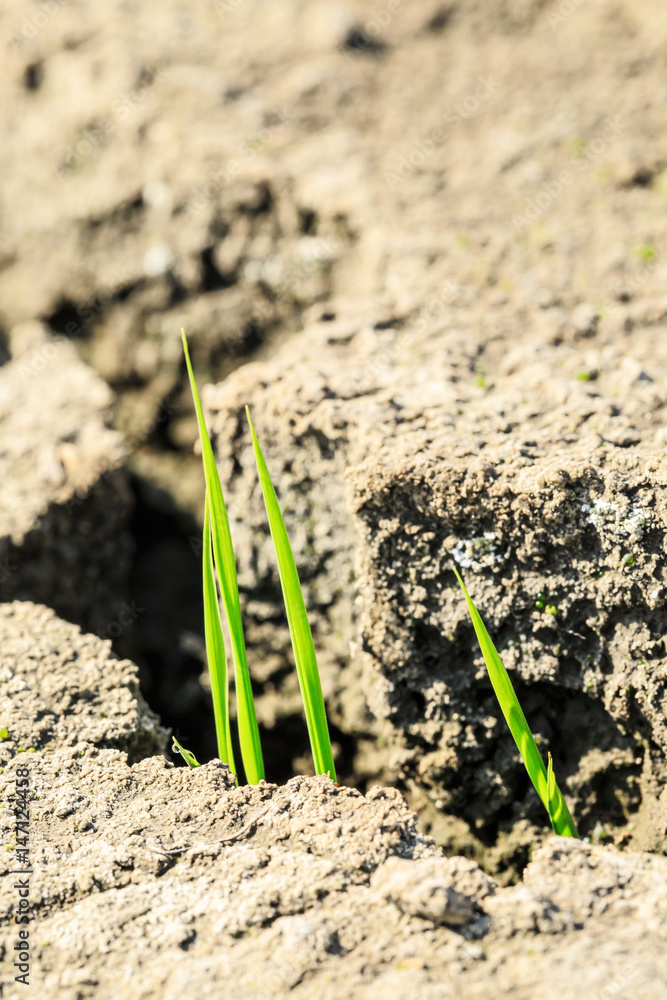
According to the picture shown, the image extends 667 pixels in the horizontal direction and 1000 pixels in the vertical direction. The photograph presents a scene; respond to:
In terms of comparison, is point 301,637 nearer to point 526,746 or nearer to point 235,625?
point 235,625

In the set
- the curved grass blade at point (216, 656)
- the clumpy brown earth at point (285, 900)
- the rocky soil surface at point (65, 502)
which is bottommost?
the clumpy brown earth at point (285, 900)

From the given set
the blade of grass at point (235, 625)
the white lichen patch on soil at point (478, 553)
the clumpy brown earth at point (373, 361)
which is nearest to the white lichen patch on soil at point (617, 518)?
the clumpy brown earth at point (373, 361)

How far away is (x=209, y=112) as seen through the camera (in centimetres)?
271

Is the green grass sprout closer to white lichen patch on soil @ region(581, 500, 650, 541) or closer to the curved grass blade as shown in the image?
white lichen patch on soil @ region(581, 500, 650, 541)

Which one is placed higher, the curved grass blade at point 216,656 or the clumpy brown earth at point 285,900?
the curved grass blade at point 216,656

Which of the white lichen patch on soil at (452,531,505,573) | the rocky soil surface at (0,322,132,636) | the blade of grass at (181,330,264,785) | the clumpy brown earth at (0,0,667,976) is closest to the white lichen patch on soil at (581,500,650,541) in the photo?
the clumpy brown earth at (0,0,667,976)

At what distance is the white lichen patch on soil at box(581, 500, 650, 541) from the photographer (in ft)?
4.42

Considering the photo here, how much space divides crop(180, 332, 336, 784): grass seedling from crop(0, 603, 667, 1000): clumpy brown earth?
3.1 inches

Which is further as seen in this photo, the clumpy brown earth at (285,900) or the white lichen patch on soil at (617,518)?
the white lichen patch on soil at (617,518)

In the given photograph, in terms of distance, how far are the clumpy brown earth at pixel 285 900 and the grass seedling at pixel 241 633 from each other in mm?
80

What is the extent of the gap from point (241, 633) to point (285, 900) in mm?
463

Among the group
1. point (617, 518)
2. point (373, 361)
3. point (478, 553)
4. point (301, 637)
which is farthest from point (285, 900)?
point (373, 361)

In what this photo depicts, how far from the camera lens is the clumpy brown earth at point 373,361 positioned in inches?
57.9

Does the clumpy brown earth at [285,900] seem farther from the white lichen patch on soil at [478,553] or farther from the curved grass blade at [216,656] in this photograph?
the white lichen patch on soil at [478,553]
